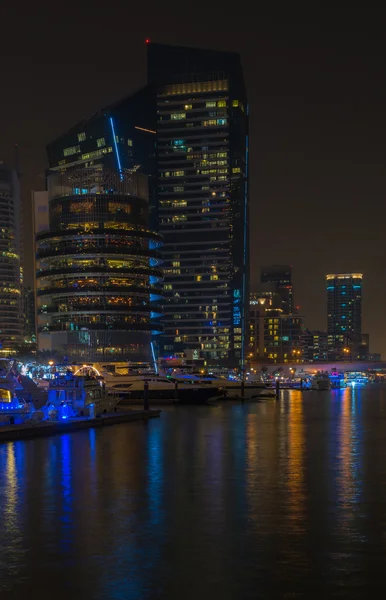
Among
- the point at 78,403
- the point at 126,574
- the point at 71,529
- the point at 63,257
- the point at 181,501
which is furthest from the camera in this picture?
the point at 63,257

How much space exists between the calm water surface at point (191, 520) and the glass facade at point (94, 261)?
130m

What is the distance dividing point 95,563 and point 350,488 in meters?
18.8

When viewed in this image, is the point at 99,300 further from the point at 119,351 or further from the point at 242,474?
the point at 242,474

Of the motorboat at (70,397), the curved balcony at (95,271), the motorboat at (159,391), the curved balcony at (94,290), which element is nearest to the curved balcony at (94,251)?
the curved balcony at (95,271)

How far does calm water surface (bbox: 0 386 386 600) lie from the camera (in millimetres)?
25250

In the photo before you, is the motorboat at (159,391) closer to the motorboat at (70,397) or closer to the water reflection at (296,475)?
the motorboat at (70,397)

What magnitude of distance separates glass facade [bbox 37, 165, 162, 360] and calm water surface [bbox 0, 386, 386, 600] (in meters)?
130

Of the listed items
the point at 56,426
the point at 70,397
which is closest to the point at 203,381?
the point at 70,397

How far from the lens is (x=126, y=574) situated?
85.6 feet

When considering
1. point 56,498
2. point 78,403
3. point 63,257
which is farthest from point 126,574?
point 63,257

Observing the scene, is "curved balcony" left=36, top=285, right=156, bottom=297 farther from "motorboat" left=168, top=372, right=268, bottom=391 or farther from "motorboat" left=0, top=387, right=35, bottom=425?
"motorboat" left=0, top=387, right=35, bottom=425

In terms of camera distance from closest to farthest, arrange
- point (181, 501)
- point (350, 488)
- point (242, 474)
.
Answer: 1. point (181, 501)
2. point (350, 488)
3. point (242, 474)

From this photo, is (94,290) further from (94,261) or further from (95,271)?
(94,261)

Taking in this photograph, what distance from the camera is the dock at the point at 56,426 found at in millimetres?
66438
